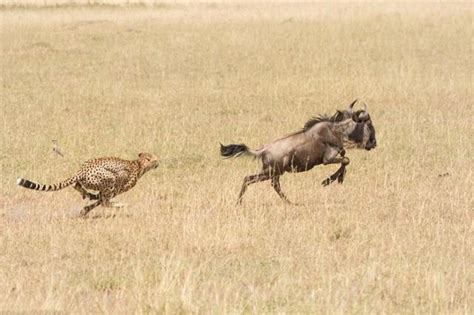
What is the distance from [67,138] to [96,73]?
8396 millimetres

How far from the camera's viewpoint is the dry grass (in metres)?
7.32

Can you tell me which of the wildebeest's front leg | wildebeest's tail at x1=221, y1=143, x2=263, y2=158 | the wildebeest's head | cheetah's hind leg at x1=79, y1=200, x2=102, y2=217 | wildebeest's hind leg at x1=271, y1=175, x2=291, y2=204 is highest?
the wildebeest's head

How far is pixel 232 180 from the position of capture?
39.4ft

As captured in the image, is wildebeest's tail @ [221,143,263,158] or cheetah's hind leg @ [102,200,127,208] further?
wildebeest's tail @ [221,143,263,158]

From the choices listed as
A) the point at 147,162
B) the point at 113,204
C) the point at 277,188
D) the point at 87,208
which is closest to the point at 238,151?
the point at 277,188

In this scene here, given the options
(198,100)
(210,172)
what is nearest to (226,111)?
(198,100)

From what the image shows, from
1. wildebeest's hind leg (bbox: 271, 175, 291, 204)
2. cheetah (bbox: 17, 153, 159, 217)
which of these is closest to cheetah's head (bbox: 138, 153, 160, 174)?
cheetah (bbox: 17, 153, 159, 217)

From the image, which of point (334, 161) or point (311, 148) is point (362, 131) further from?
point (311, 148)

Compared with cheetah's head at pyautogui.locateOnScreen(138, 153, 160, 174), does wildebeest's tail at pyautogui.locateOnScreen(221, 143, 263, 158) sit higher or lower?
higher

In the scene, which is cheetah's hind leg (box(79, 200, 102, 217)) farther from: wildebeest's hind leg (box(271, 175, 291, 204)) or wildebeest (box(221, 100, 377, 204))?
wildebeest's hind leg (box(271, 175, 291, 204))

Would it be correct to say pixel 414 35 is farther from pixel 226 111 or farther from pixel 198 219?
pixel 198 219

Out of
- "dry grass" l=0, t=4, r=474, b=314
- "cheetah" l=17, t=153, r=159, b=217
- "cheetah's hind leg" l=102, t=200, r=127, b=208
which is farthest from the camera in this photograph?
"cheetah's hind leg" l=102, t=200, r=127, b=208

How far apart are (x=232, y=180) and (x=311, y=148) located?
1.72m

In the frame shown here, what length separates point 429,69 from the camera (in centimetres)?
2292
